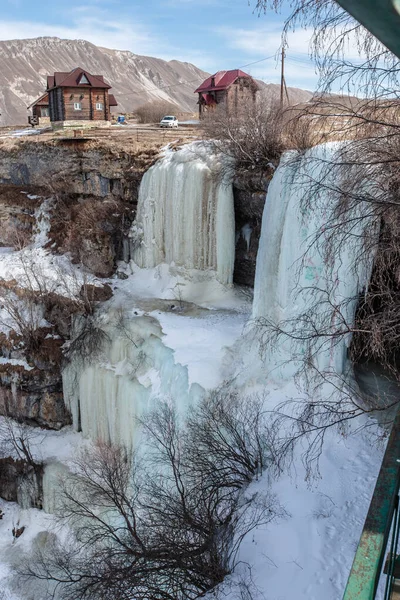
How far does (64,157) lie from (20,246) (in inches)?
163

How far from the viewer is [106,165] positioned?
65.0ft

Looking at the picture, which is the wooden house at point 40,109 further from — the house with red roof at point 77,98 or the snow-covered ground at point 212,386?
the snow-covered ground at point 212,386

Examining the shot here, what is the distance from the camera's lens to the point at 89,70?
8262 centimetres

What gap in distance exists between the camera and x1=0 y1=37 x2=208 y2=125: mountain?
7394 centimetres

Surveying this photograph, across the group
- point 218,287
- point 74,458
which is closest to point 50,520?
point 74,458

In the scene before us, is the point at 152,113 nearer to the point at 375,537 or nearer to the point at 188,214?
the point at 188,214

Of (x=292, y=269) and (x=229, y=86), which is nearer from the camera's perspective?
(x=292, y=269)

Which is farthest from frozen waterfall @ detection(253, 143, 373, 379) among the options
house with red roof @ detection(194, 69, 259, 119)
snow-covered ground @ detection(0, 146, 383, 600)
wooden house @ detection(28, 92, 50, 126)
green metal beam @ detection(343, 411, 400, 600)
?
wooden house @ detection(28, 92, 50, 126)

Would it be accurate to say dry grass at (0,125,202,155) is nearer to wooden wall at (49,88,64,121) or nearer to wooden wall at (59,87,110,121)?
wooden wall at (59,87,110,121)

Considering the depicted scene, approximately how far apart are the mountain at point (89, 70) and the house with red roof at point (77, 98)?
42.1 metres

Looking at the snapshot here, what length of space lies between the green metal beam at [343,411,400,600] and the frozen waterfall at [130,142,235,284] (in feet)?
46.8

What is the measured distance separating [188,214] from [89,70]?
7584cm

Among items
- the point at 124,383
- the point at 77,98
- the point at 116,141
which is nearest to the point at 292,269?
the point at 124,383

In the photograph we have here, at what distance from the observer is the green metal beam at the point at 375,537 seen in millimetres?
1514
